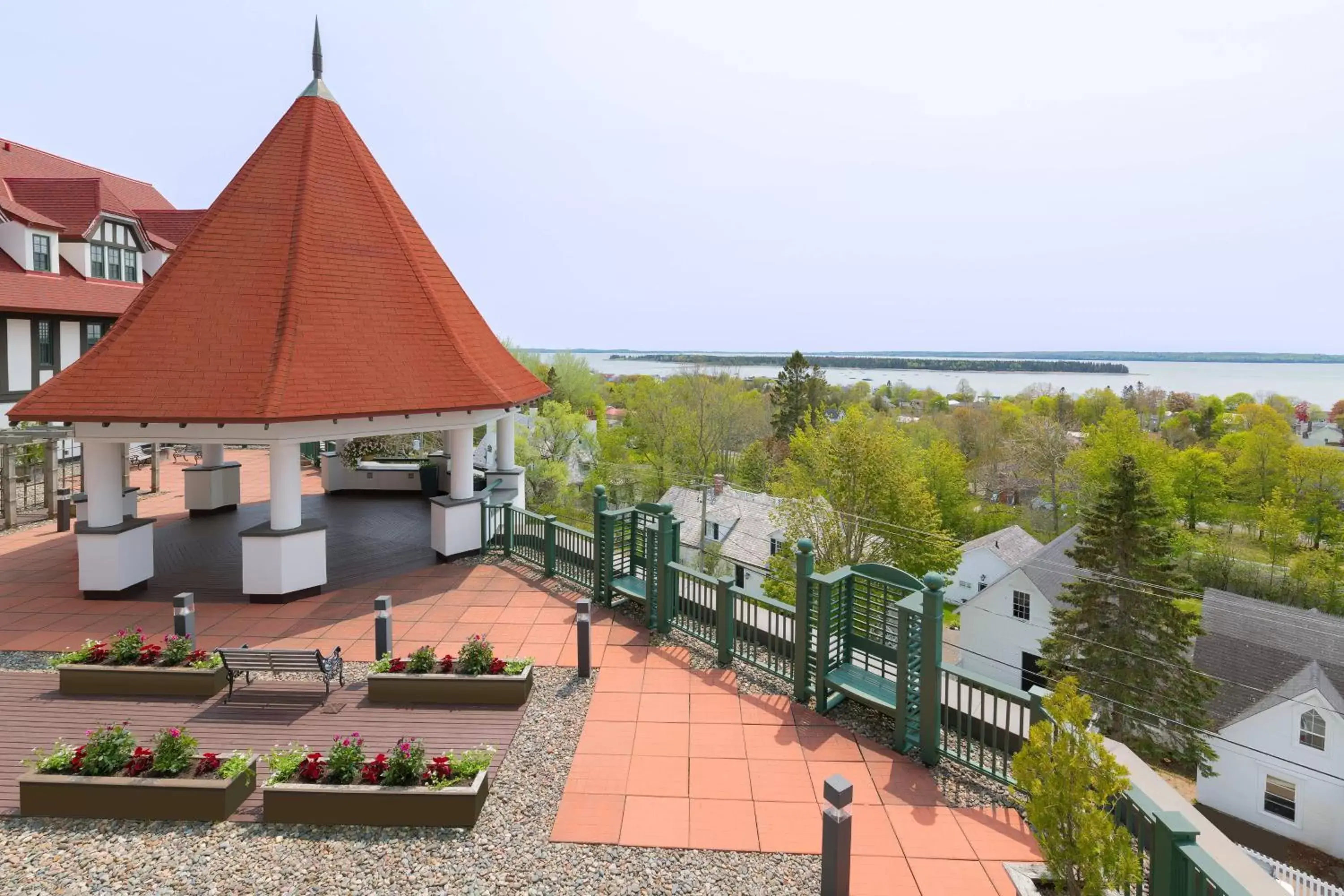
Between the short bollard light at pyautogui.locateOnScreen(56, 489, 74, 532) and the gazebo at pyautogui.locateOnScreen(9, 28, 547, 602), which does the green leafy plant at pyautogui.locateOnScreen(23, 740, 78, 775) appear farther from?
the short bollard light at pyautogui.locateOnScreen(56, 489, 74, 532)

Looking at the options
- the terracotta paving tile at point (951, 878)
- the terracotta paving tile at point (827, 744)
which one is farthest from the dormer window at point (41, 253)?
the terracotta paving tile at point (951, 878)

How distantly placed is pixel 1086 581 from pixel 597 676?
2699 centimetres

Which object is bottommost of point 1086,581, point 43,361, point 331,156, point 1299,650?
point 1299,650

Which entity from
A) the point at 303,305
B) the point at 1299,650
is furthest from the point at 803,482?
the point at 303,305

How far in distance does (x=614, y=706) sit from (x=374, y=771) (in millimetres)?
2694

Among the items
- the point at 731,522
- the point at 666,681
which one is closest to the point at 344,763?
the point at 666,681

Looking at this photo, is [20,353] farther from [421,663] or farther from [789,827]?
[789,827]

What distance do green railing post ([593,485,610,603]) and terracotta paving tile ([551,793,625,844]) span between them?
4.71m

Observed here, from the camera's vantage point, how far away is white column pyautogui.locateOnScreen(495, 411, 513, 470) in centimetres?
1484

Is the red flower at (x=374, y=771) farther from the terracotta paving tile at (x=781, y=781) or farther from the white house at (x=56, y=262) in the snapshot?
the white house at (x=56, y=262)

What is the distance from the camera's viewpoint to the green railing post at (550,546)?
12.0 meters

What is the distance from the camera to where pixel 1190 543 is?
4628 cm

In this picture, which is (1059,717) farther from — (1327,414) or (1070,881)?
(1327,414)

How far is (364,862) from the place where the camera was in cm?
521
